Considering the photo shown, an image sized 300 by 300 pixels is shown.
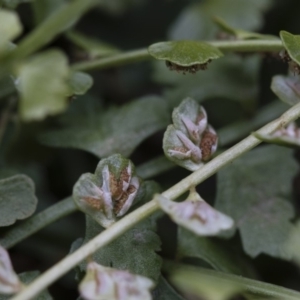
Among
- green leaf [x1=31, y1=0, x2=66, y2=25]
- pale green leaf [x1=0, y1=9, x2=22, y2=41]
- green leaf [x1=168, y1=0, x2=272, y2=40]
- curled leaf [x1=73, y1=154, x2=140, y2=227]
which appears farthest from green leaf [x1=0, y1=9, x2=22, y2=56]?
green leaf [x1=168, y1=0, x2=272, y2=40]

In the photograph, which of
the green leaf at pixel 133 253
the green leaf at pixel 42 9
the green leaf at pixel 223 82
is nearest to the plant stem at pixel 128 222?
the green leaf at pixel 133 253

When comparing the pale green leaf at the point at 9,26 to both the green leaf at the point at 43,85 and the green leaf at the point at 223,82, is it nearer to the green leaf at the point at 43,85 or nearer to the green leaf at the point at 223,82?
the green leaf at the point at 43,85

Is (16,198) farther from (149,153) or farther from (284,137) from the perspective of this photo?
(149,153)

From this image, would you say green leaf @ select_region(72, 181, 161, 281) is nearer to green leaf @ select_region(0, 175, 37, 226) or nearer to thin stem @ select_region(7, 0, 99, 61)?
green leaf @ select_region(0, 175, 37, 226)

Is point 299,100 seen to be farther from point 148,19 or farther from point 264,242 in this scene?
point 148,19

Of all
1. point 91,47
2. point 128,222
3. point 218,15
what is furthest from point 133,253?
point 218,15
